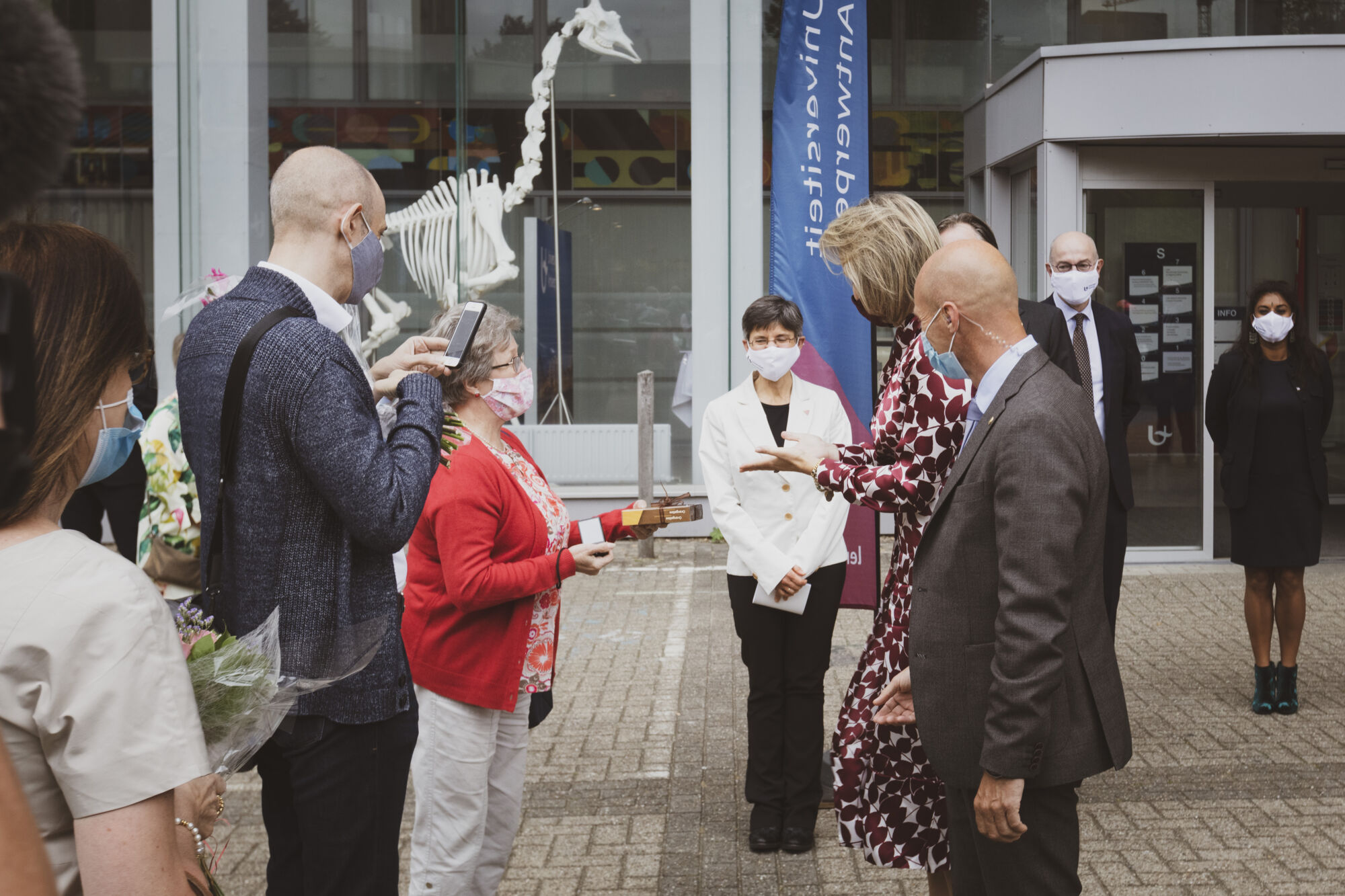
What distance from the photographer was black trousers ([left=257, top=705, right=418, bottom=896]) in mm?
2379

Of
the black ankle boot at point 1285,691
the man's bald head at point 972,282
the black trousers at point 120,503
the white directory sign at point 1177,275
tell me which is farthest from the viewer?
the white directory sign at point 1177,275

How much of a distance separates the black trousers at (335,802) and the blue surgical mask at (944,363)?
1.52m

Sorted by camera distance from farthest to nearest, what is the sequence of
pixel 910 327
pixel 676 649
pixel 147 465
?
pixel 676 649 → pixel 147 465 → pixel 910 327

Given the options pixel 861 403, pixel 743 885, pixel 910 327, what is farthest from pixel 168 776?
pixel 861 403

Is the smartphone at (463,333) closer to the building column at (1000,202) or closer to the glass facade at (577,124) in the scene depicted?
the glass facade at (577,124)

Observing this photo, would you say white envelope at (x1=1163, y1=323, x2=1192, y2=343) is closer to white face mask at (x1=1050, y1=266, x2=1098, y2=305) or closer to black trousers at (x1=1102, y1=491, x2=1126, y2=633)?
white face mask at (x1=1050, y1=266, x2=1098, y2=305)

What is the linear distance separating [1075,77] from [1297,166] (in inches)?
87.0

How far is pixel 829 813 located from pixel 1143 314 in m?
7.02

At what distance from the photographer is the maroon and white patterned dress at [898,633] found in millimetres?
3266

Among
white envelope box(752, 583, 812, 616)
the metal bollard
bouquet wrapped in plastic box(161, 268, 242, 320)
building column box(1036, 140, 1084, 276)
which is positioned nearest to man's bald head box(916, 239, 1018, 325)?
white envelope box(752, 583, 812, 616)

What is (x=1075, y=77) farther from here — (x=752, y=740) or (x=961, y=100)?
(x=752, y=740)

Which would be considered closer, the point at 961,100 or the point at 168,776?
the point at 168,776

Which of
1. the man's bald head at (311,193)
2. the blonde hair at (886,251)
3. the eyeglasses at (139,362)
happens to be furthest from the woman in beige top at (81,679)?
the blonde hair at (886,251)

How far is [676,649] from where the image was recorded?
7.58m
